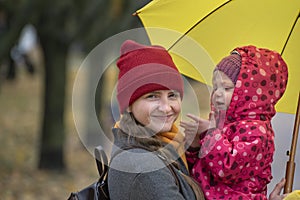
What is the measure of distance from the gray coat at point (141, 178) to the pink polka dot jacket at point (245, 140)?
9.6 inches

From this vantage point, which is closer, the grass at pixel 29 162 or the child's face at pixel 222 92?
the child's face at pixel 222 92

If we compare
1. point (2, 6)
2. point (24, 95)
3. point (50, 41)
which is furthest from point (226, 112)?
point (24, 95)

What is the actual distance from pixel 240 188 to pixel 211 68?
0.84 meters

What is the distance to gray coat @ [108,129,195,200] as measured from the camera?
10.5ft

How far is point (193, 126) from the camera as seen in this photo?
3568mm

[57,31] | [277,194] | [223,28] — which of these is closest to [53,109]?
[57,31]

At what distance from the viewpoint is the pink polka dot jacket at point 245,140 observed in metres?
3.41

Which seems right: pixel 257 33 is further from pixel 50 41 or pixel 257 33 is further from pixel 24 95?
pixel 24 95

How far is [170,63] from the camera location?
3.49 metres

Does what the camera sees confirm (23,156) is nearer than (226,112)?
No

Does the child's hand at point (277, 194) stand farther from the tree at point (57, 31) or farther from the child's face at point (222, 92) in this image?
the tree at point (57, 31)

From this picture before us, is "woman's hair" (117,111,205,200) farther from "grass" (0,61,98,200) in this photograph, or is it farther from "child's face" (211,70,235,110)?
"grass" (0,61,98,200)

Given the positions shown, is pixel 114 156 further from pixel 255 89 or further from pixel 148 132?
pixel 255 89

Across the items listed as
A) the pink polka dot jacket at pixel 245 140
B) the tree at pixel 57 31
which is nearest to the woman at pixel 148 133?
the pink polka dot jacket at pixel 245 140
